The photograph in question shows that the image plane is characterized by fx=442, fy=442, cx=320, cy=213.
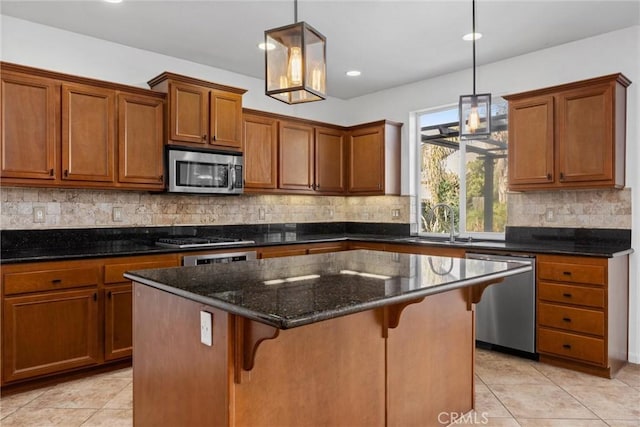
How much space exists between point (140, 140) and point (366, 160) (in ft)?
8.55

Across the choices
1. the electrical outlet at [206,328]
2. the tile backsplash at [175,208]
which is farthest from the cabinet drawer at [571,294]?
the electrical outlet at [206,328]

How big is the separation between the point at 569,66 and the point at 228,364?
3.95m

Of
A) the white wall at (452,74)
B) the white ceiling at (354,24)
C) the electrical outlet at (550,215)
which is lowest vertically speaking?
the electrical outlet at (550,215)

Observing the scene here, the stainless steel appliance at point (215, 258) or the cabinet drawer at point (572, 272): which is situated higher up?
the stainless steel appliance at point (215, 258)

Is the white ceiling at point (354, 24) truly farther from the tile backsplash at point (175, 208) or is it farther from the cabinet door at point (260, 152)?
the tile backsplash at point (175, 208)

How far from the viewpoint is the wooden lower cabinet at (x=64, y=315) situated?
2855 mm

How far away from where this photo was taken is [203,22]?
348cm

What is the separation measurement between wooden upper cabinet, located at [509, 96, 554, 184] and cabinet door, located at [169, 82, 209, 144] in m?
2.77

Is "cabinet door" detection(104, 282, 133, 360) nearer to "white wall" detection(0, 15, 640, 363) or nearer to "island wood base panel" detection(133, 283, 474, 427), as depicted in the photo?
"island wood base panel" detection(133, 283, 474, 427)

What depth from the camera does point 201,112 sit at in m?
3.98

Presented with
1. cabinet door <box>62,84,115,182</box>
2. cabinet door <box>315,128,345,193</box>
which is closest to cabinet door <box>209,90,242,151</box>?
cabinet door <box>62,84,115,182</box>

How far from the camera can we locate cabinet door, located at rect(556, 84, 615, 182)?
11.2 ft

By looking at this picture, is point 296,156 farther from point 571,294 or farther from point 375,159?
point 571,294

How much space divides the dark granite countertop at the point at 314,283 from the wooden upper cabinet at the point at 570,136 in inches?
70.4
